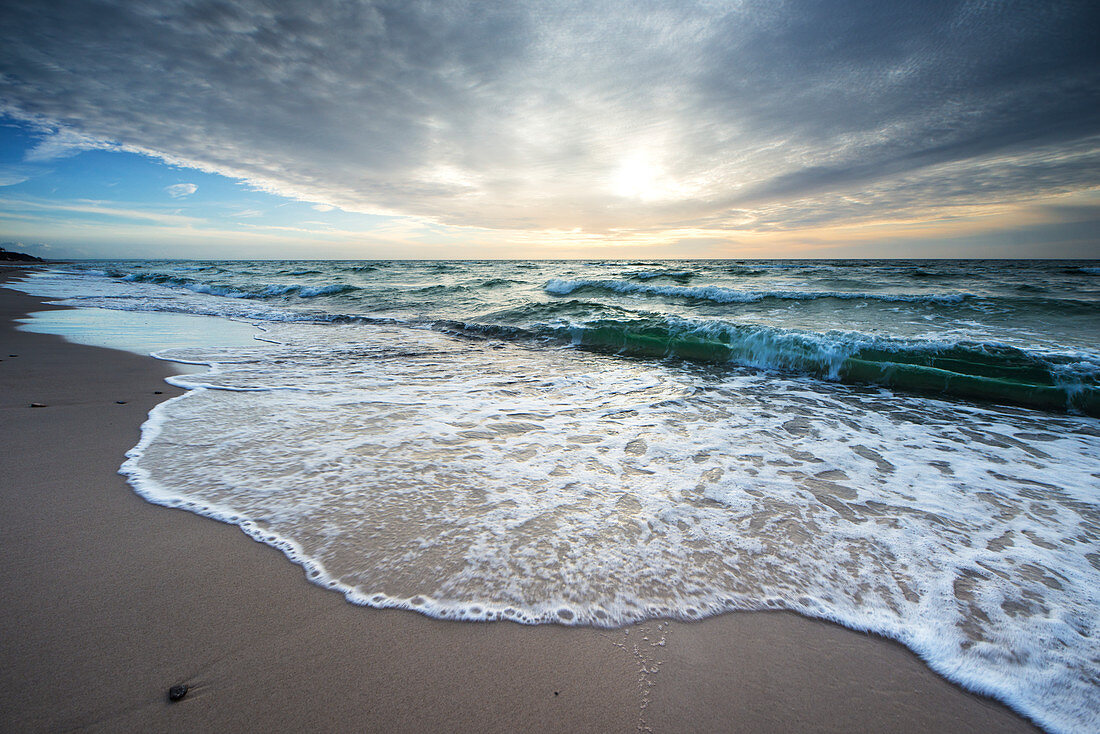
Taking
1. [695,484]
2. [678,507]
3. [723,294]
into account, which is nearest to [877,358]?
[695,484]

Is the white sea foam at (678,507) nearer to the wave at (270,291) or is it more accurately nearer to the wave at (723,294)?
the wave at (723,294)

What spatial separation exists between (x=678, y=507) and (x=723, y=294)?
1207 centimetres

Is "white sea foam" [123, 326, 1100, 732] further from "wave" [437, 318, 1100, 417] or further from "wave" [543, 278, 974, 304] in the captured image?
"wave" [543, 278, 974, 304]

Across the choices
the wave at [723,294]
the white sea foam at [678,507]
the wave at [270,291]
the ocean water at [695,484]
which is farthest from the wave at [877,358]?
the wave at [270,291]

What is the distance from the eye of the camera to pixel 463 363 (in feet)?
20.7

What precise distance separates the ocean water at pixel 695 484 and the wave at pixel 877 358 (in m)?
0.04

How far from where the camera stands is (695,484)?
9.16 feet

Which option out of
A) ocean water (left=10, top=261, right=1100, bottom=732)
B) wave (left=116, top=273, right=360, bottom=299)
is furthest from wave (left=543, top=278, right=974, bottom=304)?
wave (left=116, top=273, right=360, bottom=299)

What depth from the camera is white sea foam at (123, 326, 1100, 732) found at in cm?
177

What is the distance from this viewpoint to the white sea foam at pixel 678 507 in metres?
1.77

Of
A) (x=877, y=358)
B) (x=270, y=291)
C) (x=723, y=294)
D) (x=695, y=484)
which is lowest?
(x=695, y=484)

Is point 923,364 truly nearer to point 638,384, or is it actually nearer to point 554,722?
point 638,384

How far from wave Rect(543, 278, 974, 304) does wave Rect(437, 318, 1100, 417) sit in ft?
17.5

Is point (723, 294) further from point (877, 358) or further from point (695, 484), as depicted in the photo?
point (695, 484)
